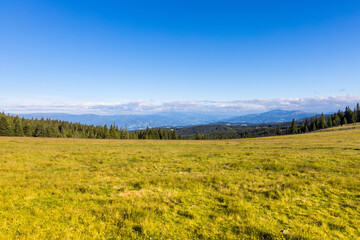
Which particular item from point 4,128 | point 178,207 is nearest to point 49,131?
point 4,128

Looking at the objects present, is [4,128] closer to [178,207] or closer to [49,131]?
[49,131]

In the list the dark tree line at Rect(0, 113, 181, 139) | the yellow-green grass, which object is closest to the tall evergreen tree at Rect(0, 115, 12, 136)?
the dark tree line at Rect(0, 113, 181, 139)

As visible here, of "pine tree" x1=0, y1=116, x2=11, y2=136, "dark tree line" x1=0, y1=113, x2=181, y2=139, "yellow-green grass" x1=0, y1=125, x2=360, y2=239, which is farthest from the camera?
"dark tree line" x1=0, y1=113, x2=181, y2=139

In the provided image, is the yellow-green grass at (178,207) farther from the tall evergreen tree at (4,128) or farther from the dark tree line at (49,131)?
the tall evergreen tree at (4,128)

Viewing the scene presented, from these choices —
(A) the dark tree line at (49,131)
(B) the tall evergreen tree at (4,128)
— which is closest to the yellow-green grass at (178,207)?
(A) the dark tree line at (49,131)

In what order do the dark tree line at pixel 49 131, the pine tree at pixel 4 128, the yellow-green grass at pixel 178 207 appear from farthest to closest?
the dark tree line at pixel 49 131
the pine tree at pixel 4 128
the yellow-green grass at pixel 178 207

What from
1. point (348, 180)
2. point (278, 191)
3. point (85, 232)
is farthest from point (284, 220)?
point (348, 180)

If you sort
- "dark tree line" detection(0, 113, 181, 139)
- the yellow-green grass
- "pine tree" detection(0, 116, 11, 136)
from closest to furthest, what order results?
the yellow-green grass
"pine tree" detection(0, 116, 11, 136)
"dark tree line" detection(0, 113, 181, 139)

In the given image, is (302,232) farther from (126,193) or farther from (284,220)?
(126,193)

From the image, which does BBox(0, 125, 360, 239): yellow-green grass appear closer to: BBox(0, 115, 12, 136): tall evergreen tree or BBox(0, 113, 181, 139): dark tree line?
BBox(0, 113, 181, 139): dark tree line

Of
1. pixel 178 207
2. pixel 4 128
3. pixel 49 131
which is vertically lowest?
pixel 49 131

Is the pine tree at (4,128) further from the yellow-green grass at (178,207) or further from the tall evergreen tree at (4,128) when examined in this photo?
the yellow-green grass at (178,207)

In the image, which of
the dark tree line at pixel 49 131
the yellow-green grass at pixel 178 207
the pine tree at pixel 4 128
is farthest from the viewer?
the dark tree line at pixel 49 131

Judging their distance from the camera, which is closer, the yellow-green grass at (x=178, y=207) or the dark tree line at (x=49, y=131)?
the yellow-green grass at (x=178, y=207)
